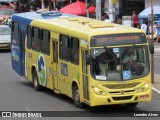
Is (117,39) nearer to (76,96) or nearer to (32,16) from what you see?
(76,96)

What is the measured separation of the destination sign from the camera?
55.3 feet

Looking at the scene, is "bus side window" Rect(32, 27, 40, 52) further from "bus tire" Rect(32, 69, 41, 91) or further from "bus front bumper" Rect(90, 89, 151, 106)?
"bus front bumper" Rect(90, 89, 151, 106)

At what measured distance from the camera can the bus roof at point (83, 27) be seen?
17.1 m

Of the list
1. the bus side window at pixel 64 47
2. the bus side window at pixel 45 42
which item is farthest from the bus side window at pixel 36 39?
the bus side window at pixel 64 47

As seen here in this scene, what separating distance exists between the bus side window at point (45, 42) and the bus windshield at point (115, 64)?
161 inches

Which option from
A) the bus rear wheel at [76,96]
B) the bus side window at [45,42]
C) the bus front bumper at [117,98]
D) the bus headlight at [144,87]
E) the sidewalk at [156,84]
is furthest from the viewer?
the sidewalk at [156,84]

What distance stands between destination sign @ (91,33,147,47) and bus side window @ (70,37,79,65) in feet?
3.79

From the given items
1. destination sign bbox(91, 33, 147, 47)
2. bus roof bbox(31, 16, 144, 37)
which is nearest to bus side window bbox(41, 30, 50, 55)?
bus roof bbox(31, 16, 144, 37)

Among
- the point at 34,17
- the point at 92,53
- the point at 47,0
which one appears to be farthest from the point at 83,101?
the point at 47,0

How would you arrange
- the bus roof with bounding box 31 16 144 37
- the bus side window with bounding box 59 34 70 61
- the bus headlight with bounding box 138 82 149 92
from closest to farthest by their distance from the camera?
the bus headlight with bounding box 138 82 149 92 → the bus roof with bounding box 31 16 144 37 → the bus side window with bounding box 59 34 70 61

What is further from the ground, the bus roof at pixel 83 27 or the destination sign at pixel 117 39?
the bus roof at pixel 83 27

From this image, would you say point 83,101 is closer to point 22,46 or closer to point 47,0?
point 22,46

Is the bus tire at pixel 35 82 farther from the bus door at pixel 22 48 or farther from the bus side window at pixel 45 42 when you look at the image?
the bus side window at pixel 45 42

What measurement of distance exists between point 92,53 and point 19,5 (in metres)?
52.2
